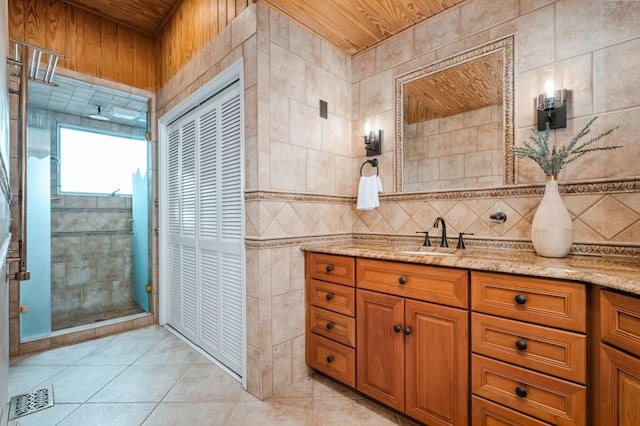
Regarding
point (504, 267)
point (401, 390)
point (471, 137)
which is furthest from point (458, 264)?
point (471, 137)

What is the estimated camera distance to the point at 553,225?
141 centimetres

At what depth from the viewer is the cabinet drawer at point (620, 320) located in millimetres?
925

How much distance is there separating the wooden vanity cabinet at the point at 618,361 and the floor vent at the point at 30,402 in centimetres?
270

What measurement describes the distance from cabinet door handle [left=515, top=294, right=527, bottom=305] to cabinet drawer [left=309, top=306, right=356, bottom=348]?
34.6 inches

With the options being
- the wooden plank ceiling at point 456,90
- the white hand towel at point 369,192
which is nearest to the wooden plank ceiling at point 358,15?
the wooden plank ceiling at point 456,90

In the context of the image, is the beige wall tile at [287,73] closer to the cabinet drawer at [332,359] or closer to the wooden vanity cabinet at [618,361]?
the cabinet drawer at [332,359]

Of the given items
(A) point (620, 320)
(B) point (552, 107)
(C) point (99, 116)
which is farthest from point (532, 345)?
(C) point (99, 116)

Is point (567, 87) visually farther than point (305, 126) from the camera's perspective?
No

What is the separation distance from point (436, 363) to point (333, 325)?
658mm

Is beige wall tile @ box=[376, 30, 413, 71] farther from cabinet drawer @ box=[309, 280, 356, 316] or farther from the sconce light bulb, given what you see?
cabinet drawer @ box=[309, 280, 356, 316]

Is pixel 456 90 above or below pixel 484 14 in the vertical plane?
below

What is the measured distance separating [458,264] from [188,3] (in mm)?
2907

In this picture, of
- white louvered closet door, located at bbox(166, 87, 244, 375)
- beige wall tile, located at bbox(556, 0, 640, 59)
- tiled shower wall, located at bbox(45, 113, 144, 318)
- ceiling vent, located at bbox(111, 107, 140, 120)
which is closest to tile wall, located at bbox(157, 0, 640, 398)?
beige wall tile, located at bbox(556, 0, 640, 59)

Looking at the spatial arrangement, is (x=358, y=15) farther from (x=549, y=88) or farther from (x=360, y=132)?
(x=549, y=88)
